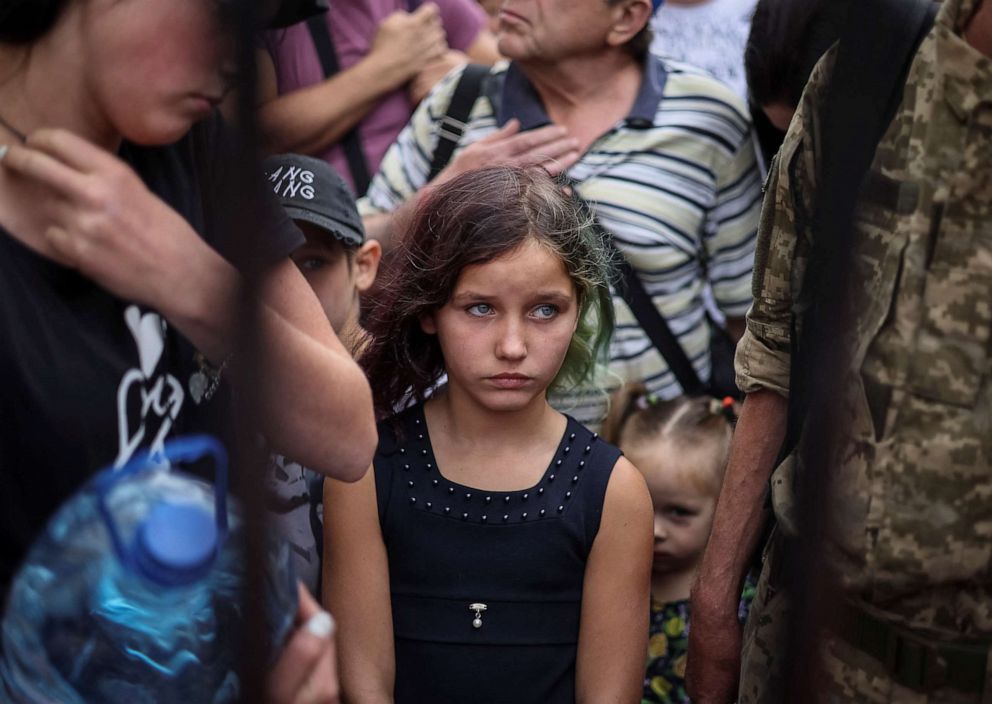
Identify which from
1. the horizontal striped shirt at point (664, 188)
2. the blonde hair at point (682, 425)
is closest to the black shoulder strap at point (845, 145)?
the horizontal striped shirt at point (664, 188)

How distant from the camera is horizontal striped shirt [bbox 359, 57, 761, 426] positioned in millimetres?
2562

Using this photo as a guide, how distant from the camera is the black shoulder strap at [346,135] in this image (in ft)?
9.64

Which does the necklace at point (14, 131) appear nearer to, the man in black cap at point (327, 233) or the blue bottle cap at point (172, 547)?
the blue bottle cap at point (172, 547)

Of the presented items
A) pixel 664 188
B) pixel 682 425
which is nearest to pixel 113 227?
pixel 664 188

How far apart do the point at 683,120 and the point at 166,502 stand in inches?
63.6

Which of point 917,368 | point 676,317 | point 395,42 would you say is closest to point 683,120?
point 676,317

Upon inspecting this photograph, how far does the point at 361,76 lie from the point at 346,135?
0.15 meters

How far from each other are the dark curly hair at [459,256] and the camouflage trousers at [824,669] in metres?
0.53

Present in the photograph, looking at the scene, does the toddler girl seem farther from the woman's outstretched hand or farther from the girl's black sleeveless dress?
the woman's outstretched hand

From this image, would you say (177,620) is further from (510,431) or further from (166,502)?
(510,431)

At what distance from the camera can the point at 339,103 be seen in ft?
9.41

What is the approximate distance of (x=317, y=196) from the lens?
2293 mm

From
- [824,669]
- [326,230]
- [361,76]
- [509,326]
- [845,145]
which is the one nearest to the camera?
[845,145]

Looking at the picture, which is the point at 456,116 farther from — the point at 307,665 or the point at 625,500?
the point at 307,665
